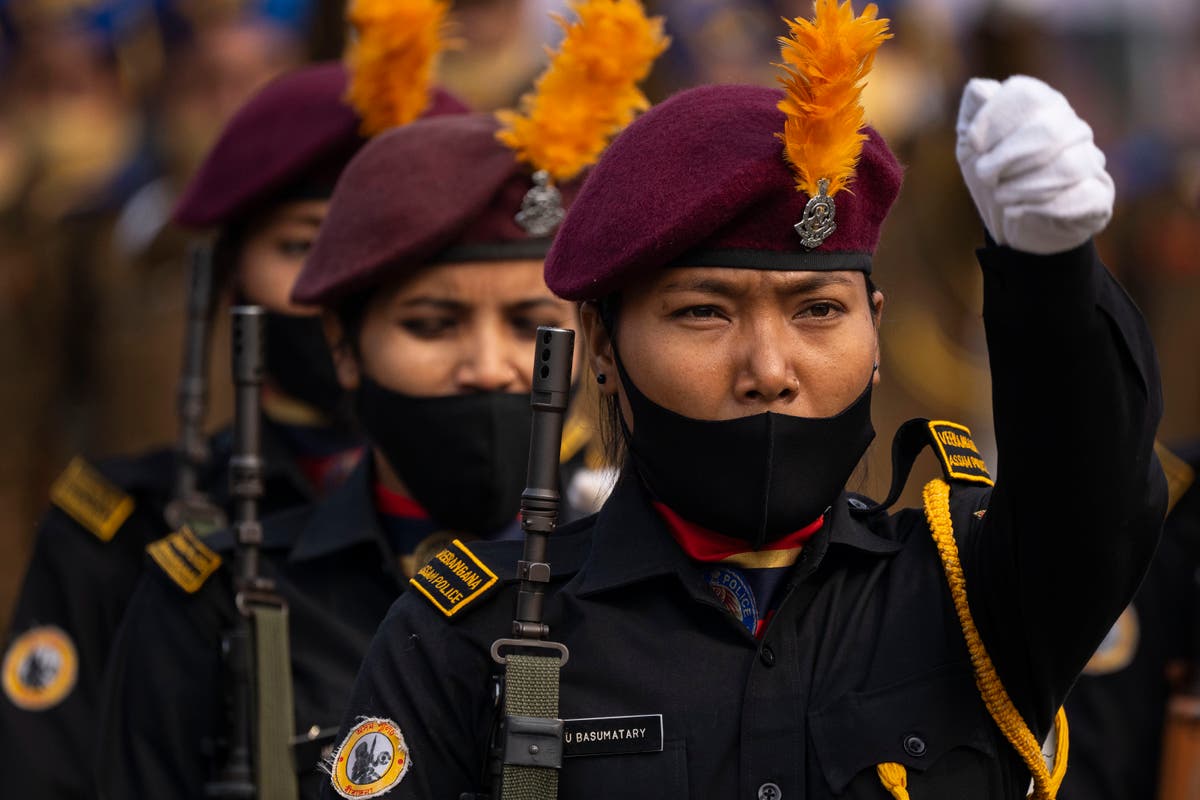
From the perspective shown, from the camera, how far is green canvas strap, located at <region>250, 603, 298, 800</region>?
14.8 feet

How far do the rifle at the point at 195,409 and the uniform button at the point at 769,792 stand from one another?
8.07ft

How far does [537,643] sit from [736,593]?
340 mm

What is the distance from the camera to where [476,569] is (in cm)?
349

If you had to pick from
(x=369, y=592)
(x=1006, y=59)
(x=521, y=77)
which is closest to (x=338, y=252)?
(x=369, y=592)

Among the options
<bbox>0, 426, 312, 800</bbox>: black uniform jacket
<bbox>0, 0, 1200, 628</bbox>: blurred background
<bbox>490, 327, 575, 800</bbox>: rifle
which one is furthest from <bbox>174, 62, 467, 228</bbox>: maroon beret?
<bbox>0, 0, 1200, 628</bbox>: blurred background

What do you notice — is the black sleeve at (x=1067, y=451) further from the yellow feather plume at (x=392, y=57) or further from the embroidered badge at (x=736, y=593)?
the yellow feather plume at (x=392, y=57)

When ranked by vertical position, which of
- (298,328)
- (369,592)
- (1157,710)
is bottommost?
(1157,710)

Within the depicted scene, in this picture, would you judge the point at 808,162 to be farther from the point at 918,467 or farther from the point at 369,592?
the point at 918,467

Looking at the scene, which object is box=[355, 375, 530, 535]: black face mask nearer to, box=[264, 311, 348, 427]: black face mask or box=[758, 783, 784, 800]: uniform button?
box=[264, 311, 348, 427]: black face mask

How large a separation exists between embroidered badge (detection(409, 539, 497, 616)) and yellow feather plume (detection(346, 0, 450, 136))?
2.22 meters

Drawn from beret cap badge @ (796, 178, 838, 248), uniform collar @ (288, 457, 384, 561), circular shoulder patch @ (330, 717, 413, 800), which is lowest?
circular shoulder patch @ (330, 717, 413, 800)

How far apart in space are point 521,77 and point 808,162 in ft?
19.7

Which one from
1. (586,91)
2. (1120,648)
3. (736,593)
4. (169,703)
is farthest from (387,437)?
(1120,648)

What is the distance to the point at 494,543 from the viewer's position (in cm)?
358
